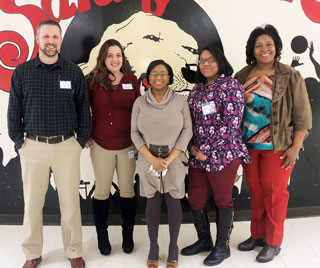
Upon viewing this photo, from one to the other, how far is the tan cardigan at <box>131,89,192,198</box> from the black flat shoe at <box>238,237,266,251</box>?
2.81 feet

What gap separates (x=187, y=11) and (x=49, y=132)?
173 centimetres

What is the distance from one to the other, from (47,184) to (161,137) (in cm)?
96

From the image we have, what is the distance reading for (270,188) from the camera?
2320 millimetres

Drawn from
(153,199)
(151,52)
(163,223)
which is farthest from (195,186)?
(151,52)

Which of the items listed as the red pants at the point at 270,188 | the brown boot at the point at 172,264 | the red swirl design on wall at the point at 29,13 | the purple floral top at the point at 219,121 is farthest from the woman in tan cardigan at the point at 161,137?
the red swirl design on wall at the point at 29,13

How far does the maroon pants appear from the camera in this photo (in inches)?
85.7

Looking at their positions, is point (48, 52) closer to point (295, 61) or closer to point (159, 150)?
point (159, 150)

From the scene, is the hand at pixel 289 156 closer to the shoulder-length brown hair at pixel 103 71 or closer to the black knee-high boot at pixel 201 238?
the black knee-high boot at pixel 201 238

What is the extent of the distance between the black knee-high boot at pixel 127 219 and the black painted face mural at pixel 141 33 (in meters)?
1.26

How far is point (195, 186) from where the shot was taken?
2.35 metres

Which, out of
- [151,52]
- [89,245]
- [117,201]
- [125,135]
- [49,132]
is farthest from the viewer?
[117,201]

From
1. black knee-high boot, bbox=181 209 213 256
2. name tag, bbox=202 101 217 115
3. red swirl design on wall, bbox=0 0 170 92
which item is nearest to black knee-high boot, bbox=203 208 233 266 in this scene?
black knee-high boot, bbox=181 209 213 256

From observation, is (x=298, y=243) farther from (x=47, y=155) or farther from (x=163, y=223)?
(x=47, y=155)

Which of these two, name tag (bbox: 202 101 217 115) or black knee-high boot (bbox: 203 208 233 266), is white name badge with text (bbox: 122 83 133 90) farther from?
black knee-high boot (bbox: 203 208 233 266)
